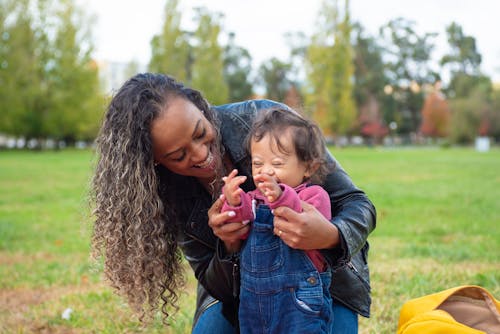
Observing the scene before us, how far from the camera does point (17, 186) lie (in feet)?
39.7

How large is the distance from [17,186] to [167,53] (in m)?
25.5

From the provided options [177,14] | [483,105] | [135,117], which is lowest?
[483,105]

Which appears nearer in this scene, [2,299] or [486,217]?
[2,299]

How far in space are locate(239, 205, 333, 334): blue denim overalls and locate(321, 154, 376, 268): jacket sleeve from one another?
0.10 meters

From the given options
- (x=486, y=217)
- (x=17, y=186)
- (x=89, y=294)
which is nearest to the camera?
(x=89, y=294)

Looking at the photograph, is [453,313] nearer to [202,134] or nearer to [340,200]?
[340,200]

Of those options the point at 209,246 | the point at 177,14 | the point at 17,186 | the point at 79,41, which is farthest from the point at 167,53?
the point at 209,246

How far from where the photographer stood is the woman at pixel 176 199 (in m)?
2.06

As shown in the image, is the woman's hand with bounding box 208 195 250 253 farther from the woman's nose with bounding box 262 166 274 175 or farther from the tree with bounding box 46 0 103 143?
the tree with bounding box 46 0 103 143

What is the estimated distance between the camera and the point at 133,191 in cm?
211

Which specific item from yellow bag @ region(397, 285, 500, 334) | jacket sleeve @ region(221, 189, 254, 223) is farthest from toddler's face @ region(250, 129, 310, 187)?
yellow bag @ region(397, 285, 500, 334)

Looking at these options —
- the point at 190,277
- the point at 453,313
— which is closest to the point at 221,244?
the point at 453,313

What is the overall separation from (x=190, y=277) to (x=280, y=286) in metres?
2.86

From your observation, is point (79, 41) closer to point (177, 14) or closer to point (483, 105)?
point (177, 14)
